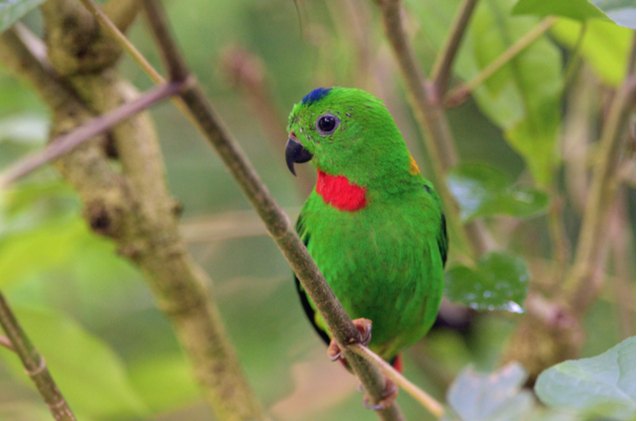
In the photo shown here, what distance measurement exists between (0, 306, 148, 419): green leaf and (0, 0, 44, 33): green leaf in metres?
0.67

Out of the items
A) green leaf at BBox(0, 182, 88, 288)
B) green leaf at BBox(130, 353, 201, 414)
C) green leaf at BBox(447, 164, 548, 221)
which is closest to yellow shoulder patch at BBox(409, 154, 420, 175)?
green leaf at BBox(447, 164, 548, 221)

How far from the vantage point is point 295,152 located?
97cm

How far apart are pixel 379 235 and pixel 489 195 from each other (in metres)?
0.21

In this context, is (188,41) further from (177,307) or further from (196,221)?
(177,307)

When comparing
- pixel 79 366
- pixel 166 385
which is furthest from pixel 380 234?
pixel 166 385

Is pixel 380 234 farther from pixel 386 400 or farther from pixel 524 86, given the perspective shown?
pixel 524 86

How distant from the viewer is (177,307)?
4.54ft

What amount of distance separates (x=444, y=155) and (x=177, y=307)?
20.8 inches

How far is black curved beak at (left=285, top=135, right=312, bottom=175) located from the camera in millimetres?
967

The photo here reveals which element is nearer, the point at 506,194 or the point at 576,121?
the point at 506,194

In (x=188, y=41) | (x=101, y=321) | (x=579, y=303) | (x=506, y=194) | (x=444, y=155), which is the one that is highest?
(x=188, y=41)

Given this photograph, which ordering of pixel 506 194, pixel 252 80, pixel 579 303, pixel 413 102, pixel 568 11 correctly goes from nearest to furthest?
pixel 568 11, pixel 506 194, pixel 413 102, pixel 579 303, pixel 252 80

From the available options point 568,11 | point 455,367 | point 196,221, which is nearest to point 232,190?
point 196,221

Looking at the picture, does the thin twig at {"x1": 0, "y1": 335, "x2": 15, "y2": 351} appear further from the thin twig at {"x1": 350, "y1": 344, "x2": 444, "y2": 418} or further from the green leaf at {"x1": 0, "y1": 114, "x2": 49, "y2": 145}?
the green leaf at {"x1": 0, "y1": 114, "x2": 49, "y2": 145}
